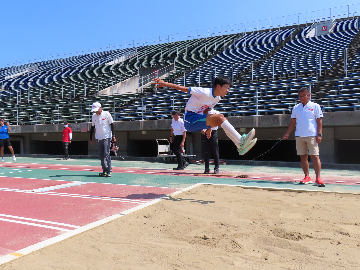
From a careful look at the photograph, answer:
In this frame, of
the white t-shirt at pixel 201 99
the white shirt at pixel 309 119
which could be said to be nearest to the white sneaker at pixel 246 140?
the white t-shirt at pixel 201 99

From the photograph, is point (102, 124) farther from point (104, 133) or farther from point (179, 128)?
point (179, 128)

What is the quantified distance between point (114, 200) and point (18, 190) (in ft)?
8.32

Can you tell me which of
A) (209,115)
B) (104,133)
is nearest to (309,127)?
(209,115)

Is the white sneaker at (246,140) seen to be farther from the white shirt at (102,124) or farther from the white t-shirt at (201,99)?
the white shirt at (102,124)

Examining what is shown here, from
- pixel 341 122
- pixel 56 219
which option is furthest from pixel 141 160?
pixel 56 219

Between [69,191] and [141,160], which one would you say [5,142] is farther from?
[69,191]

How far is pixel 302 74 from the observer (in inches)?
764

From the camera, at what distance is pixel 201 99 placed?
5723 millimetres

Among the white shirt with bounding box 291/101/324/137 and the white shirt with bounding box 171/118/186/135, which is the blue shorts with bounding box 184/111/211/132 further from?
the white shirt with bounding box 171/118/186/135

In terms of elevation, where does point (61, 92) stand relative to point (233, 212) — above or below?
above

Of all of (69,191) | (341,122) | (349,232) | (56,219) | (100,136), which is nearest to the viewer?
(349,232)

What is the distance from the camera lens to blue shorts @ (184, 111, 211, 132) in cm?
583

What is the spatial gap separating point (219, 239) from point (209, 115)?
9.06ft

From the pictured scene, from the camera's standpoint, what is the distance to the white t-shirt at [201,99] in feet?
18.4
